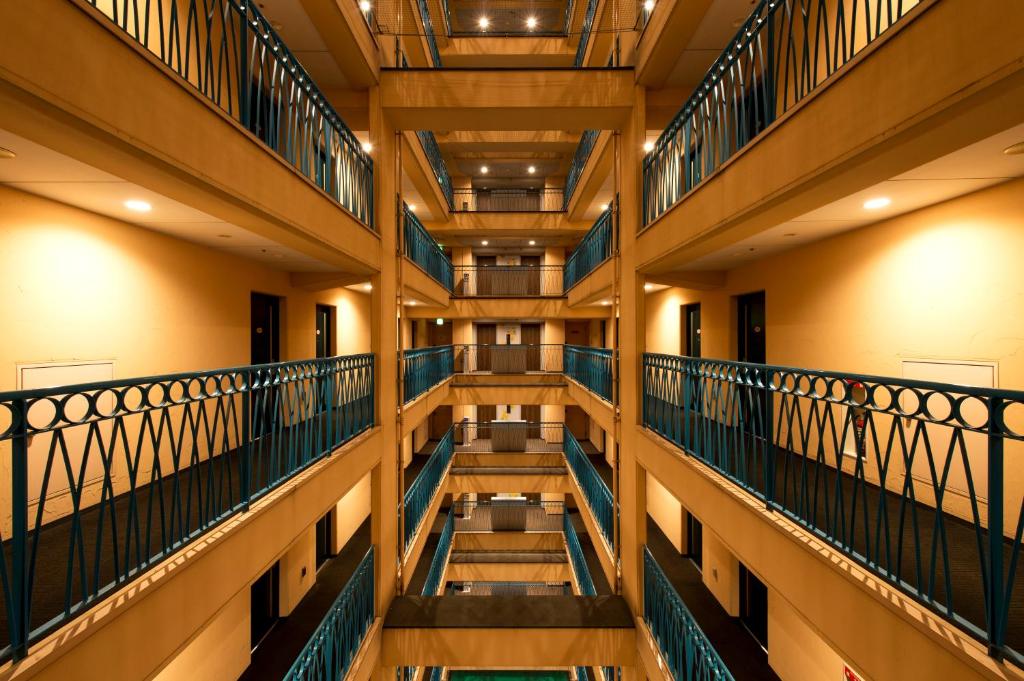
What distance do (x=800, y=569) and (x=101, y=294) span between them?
672cm

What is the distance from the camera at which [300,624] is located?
7152mm

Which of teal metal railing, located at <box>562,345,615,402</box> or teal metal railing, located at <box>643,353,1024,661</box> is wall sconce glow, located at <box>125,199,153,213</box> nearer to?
teal metal railing, located at <box>643,353,1024,661</box>

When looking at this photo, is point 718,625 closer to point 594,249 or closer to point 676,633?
point 676,633

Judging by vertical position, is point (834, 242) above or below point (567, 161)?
below

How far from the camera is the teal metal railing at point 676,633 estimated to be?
14.9 feet

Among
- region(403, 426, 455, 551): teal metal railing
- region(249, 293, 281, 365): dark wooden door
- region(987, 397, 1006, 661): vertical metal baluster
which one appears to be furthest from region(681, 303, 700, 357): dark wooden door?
region(249, 293, 281, 365): dark wooden door

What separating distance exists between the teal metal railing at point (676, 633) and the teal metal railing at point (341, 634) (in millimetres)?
4075

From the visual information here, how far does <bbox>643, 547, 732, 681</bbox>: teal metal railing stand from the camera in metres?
4.54

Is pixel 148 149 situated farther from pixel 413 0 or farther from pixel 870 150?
pixel 413 0

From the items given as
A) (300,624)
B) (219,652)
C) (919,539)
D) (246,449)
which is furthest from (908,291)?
(300,624)

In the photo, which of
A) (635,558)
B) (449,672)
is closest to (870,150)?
(635,558)

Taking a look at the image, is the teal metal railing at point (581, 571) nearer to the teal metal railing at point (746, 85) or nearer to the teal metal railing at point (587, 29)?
the teal metal railing at point (746, 85)

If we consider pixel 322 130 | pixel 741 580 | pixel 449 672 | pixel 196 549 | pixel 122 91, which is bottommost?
pixel 449 672

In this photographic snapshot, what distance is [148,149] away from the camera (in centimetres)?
285
